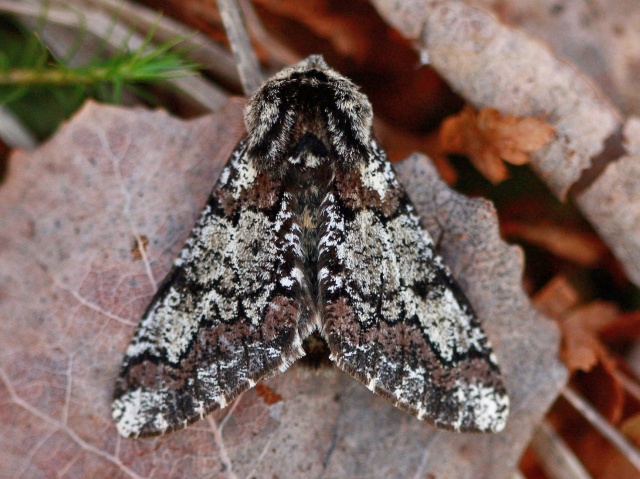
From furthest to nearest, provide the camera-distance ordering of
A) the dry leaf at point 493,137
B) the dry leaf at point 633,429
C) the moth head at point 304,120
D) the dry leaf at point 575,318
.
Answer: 1. the dry leaf at point 575,318
2. the dry leaf at point 633,429
3. the dry leaf at point 493,137
4. the moth head at point 304,120

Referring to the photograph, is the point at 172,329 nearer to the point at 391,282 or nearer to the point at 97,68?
the point at 391,282

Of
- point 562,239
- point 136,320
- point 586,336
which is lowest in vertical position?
point 136,320

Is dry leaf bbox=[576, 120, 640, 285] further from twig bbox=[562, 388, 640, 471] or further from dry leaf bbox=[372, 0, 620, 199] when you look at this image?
twig bbox=[562, 388, 640, 471]

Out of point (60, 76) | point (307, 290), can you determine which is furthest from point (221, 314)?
point (60, 76)

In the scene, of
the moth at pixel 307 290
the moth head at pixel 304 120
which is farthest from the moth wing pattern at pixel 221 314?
the moth head at pixel 304 120

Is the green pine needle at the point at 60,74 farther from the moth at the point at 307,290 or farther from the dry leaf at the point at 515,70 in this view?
the dry leaf at the point at 515,70

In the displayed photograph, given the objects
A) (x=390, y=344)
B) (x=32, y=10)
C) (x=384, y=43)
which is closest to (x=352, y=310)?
(x=390, y=344)

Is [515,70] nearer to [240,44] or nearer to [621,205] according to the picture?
[621,205]
